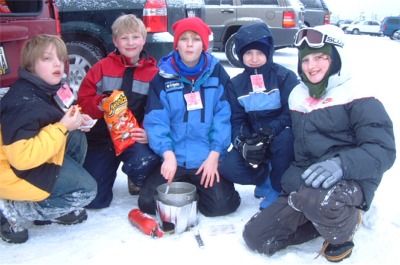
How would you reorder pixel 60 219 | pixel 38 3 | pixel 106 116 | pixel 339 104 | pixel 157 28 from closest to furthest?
pixel 339 104
pixel 60 219
pixel 106 116
pixel 38 3
pixel 157 28

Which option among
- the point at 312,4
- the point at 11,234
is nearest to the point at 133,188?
the point at 11,234

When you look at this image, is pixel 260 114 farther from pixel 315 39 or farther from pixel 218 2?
pixel 218 2

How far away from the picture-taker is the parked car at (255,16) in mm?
9320

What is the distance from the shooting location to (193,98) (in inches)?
119

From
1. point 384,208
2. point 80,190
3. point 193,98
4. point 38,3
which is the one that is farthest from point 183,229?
point 38,3

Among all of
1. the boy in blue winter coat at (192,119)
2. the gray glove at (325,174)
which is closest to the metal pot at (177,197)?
the boy in blue winter coat at (192,119)

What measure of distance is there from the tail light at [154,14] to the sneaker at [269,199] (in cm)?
230

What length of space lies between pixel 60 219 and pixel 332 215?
1.77m

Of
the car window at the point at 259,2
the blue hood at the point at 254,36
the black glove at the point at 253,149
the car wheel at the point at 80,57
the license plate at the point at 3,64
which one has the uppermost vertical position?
the car window at the point at 259,2

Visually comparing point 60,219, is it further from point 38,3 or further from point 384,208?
point 384,208

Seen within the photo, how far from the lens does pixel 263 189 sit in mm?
3242

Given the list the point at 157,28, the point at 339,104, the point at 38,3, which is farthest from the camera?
the point at 157,28

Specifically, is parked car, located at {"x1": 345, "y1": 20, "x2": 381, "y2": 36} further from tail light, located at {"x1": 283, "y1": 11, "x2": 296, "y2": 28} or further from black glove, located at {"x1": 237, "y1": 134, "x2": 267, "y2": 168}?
black glove, located at {"x1": 237, "y1": 134, "x2": 267, "y2": 168}

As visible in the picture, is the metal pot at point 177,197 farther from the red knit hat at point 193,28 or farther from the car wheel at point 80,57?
Answer: the car wheel at point 80,57
